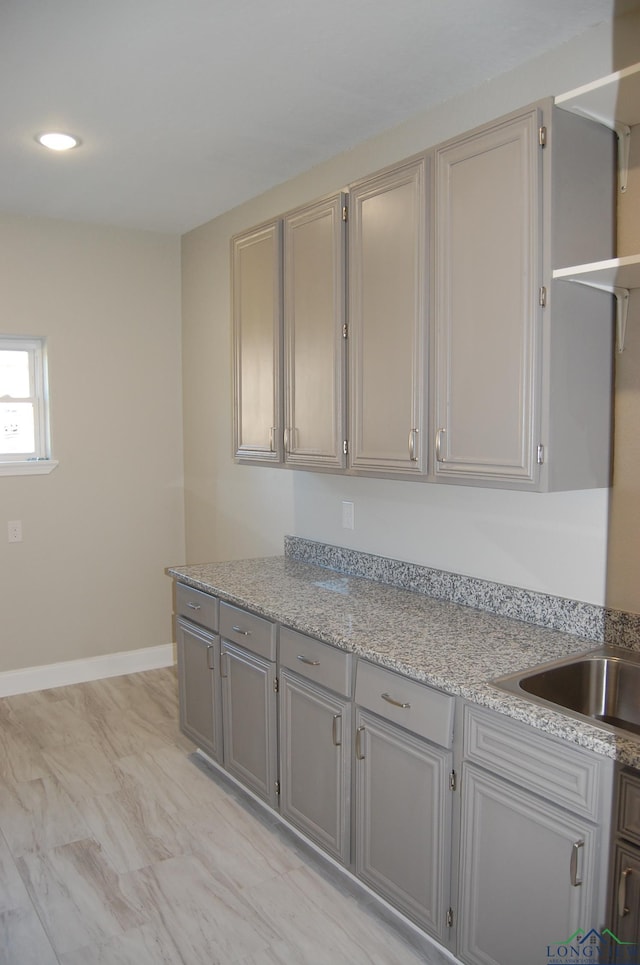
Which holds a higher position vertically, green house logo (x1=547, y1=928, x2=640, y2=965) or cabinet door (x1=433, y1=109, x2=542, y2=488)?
cabinet door (x1=433, y1=109, x2=542, y2=488)

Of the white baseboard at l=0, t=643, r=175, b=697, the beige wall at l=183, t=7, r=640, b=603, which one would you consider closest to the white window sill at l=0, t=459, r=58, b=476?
the beige wall at l=183, t=7, r=640, b=603

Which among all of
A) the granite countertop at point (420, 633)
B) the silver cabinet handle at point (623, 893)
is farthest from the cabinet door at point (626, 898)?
the granite countertop at point (420, 633)

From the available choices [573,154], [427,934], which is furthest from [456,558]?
[573,154]

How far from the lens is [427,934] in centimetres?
209

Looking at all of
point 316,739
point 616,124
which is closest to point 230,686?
point 316,739

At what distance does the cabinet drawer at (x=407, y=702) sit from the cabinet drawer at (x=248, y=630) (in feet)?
1.67

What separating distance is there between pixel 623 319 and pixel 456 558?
103 cm

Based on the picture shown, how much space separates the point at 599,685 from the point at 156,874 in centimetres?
163

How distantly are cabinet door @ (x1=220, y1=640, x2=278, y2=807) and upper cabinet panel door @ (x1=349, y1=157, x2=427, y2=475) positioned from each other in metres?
0.88

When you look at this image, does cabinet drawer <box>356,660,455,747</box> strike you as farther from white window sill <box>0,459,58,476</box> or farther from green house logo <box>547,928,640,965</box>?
white window sill <box>0,459,58,476</box>

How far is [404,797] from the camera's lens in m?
2.12

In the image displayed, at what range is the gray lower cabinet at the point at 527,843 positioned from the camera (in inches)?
64.0

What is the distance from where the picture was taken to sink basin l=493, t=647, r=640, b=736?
1994 millimetres

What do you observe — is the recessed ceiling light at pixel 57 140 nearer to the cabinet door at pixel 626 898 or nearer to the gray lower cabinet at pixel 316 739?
the gray lower cabinet at pixel 316 739
